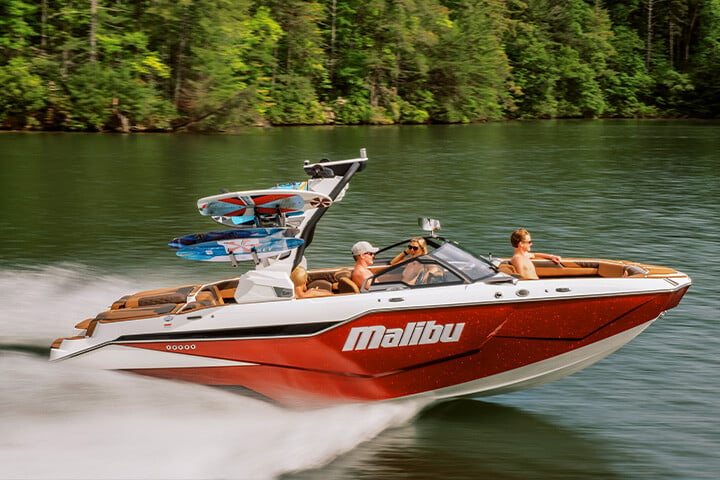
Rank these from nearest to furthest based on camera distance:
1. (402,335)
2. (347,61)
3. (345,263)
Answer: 1. (402,335)
2. (345,263)
3. (347,61)

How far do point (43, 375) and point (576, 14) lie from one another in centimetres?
8207

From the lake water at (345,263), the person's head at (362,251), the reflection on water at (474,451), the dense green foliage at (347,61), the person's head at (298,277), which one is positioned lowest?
the reflection on water at (474,451)

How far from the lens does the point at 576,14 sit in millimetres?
84562

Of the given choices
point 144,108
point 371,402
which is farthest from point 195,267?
point 144,108

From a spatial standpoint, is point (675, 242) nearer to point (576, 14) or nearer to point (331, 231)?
point (331, 231)

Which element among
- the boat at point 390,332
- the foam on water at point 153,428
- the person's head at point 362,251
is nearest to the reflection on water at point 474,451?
the foam on water at point 153,428

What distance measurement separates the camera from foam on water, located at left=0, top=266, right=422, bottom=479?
7688mm

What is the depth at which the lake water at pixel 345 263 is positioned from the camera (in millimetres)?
7996

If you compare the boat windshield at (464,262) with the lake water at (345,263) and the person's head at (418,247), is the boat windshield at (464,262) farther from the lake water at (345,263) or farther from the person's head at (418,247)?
the lake water at (345,263)

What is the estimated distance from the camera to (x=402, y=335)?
27.5 feet

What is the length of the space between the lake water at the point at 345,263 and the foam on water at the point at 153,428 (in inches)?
0.8

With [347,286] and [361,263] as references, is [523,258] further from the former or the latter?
[347,286]

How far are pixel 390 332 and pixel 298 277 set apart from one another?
3.84ft

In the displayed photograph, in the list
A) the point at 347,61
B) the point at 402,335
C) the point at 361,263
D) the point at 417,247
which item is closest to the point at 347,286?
the point at 361,263
